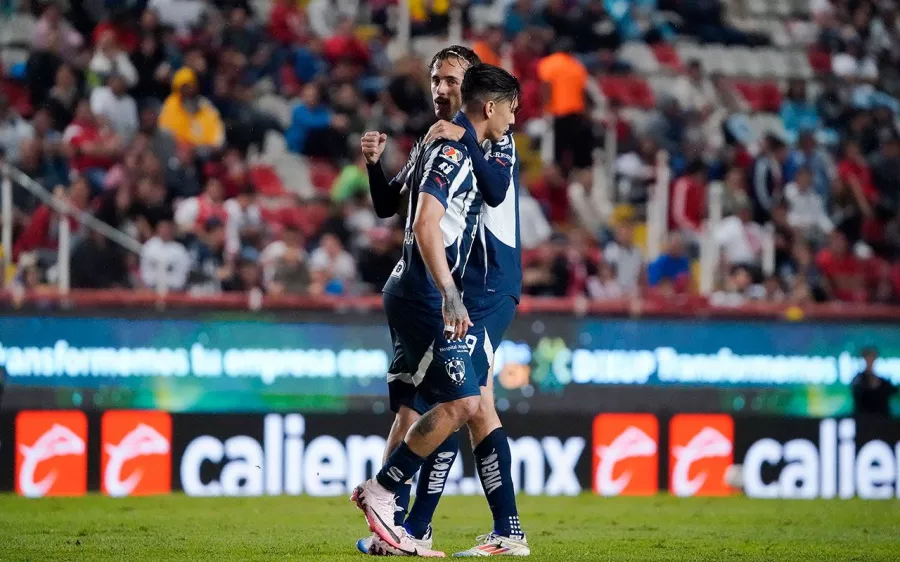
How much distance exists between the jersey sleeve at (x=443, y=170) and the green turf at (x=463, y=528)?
66.4 inches

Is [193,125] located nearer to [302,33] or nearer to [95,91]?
[95,91]

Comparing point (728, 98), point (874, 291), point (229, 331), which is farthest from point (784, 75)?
point (229, 331)

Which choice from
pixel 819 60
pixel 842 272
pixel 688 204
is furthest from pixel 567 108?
pixel 819 60

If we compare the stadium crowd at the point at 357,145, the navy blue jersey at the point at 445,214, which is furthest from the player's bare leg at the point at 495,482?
the stadium crowd at the point at 357,145

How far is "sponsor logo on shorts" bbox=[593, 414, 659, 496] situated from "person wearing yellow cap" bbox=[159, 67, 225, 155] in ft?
18.1

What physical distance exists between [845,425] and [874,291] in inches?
127

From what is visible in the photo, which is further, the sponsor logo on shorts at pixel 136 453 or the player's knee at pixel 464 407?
the sponsor logo on shorts at pixel 136 453

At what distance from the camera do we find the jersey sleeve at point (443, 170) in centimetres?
637

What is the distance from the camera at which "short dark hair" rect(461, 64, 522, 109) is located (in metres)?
6.57

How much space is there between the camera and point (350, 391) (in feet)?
42.5

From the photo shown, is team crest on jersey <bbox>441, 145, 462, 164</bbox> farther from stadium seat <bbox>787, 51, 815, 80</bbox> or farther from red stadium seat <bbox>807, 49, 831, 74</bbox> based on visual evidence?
red stadium seat <bbox>807, 49, 831, 74</bbox>

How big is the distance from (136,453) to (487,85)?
597 centimetres

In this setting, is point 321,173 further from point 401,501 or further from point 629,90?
point 401,501

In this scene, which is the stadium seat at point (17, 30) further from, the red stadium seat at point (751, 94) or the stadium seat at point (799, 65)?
the stadium seat at point (799, 65)
